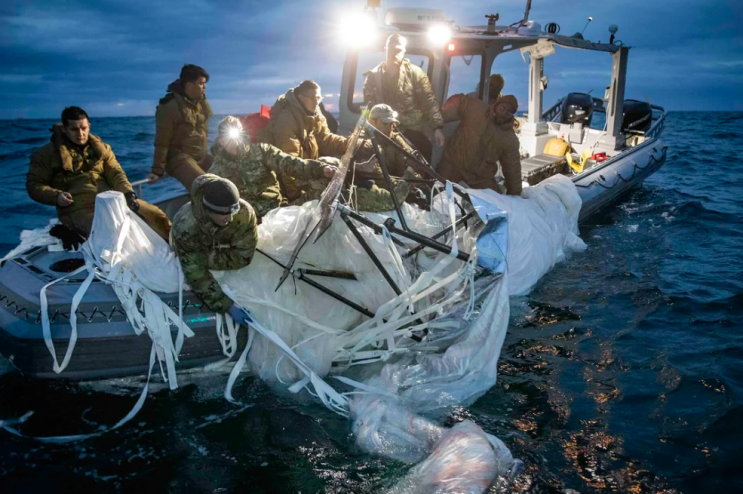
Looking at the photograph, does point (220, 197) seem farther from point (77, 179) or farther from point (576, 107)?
point (576, 107)

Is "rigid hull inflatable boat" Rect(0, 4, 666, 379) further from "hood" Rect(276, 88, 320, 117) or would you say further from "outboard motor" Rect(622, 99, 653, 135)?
"hood" Rect(276, 88, 320, 117)

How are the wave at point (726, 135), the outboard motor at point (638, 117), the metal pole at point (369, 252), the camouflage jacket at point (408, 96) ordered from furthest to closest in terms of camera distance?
the wave at point (726, 135) < the outboard motor at point (638, 117) < the camouflage jacket at point (408, 96) < the metal pole at point (369, 252)

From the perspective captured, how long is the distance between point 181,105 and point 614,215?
8.00 metres

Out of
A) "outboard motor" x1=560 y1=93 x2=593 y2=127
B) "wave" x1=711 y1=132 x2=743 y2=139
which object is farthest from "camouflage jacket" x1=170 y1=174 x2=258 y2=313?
"wave" x1=711 y1=132 x2=743 y2=139

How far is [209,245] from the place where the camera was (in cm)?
393

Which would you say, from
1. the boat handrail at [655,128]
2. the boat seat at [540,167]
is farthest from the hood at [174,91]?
the boat handrail at [655,128]

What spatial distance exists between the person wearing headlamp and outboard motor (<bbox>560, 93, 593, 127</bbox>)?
30.3 feet

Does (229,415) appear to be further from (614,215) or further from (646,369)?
(614,215)

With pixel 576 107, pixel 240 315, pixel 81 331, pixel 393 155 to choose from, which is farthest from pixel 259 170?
pixel 576 107

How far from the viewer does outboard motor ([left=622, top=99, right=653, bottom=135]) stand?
12.5 metres

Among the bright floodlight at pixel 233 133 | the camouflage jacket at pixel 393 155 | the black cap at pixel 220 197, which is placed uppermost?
the bright floodlight at pixel 233 133

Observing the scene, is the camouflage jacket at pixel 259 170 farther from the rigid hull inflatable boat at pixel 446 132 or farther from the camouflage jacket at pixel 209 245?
the rigid hull inflatable boat at pixel 446 132

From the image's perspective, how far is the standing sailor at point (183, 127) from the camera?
539 centimetres

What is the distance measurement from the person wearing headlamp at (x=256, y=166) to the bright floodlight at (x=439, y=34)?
3348 millimetres
